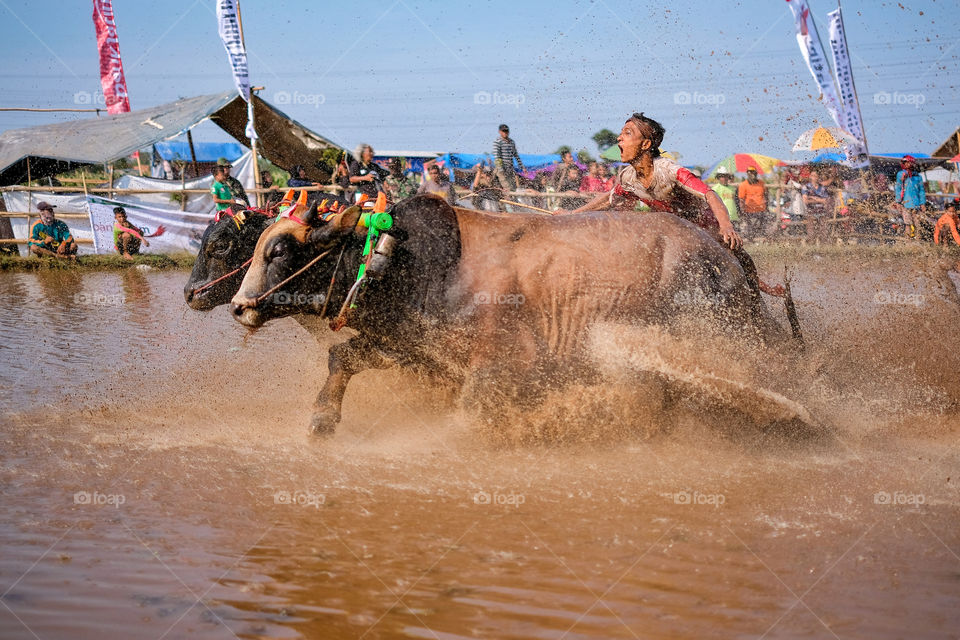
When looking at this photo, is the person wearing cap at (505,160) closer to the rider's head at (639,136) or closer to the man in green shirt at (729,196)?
the man in green shirt at (729,196)

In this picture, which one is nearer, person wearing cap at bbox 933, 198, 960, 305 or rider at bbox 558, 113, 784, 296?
rider at bbox 558, 113, 784, 296

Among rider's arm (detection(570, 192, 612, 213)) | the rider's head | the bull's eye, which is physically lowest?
the bull's eye

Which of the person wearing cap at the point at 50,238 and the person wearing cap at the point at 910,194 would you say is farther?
the person wearing cap at the point at 910,194

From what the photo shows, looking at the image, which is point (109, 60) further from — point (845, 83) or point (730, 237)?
point (730, 237)

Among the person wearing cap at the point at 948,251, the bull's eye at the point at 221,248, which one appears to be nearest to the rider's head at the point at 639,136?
the bull's eye at the point at 221,248

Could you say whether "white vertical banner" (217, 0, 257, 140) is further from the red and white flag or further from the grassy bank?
the red and white flag

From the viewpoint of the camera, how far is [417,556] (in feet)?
13.0

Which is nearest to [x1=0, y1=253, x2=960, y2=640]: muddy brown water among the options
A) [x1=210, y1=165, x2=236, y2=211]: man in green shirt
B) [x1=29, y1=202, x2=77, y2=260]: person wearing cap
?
[x1=210, y1=165, x2=236, y2=211]: man in green shirt

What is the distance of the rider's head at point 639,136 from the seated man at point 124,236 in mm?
12472

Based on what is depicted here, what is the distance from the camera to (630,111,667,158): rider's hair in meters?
6.01

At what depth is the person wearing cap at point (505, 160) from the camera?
15.2 meters

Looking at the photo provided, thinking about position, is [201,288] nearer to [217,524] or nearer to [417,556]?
[217,524]

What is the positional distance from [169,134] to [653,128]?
13.2 m

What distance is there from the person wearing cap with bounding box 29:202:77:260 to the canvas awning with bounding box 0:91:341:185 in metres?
1.49
